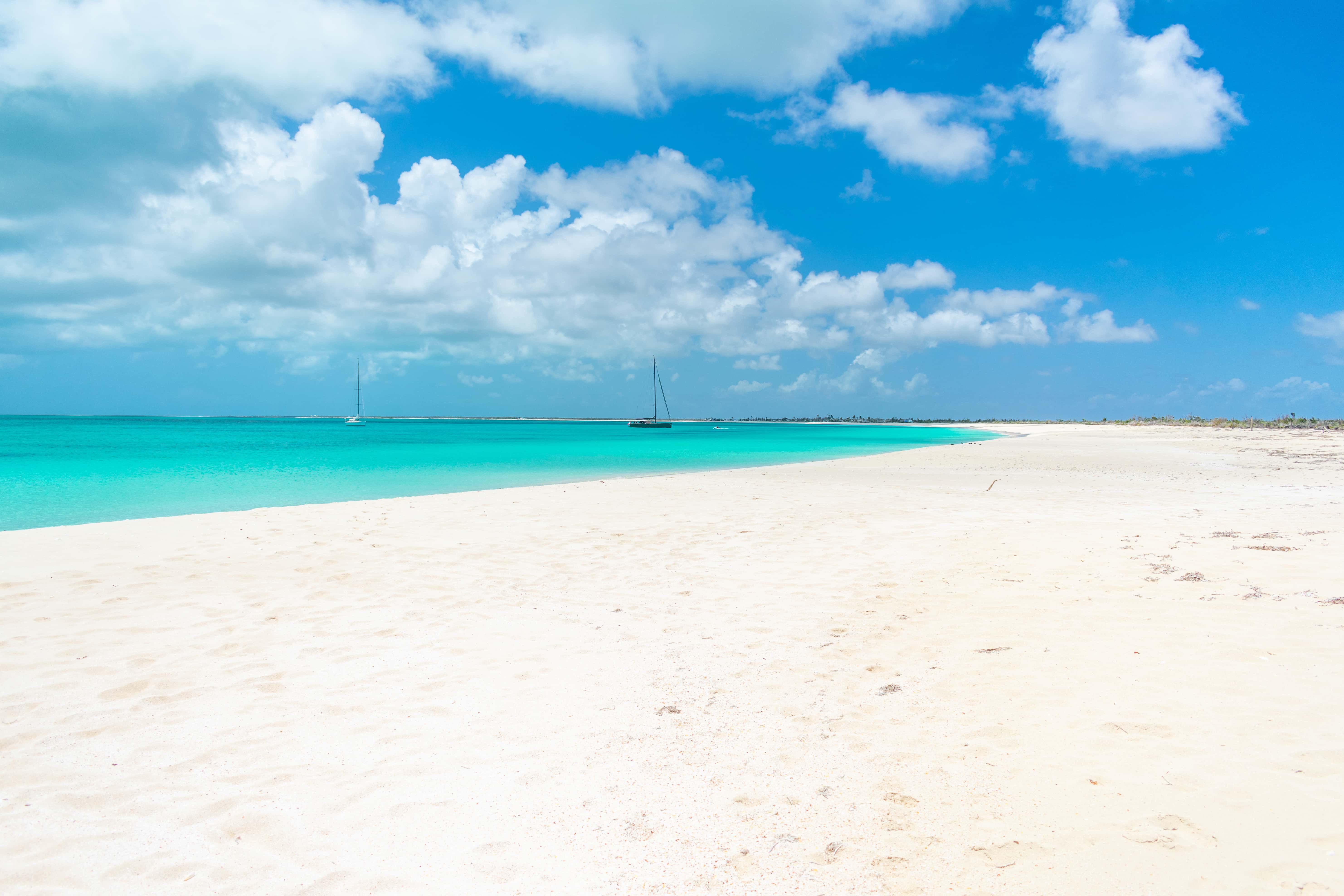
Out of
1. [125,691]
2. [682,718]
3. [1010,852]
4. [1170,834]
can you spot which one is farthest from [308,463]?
[1170,834]

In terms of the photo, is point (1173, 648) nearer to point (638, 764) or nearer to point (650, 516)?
point (638, 764)

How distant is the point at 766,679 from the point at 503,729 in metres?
2.06

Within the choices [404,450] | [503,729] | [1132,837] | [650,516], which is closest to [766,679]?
[503,729]

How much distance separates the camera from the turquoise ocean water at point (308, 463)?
19.7 metres

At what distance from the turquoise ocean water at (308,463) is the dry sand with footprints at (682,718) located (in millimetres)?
10535

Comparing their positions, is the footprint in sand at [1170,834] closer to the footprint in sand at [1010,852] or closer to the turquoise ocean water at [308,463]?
the footprint in sand at [1010,852]

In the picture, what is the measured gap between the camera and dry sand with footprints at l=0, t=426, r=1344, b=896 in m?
3.29

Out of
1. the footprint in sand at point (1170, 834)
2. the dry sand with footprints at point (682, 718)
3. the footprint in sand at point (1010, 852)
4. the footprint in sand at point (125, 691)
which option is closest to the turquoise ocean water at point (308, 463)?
the dry sand with footprints at point (682, 718)

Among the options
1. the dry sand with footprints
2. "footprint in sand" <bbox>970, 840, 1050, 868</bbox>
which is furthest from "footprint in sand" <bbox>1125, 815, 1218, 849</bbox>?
"footprint in sand" <bbox>970, 840, 1050, 868</bbox>

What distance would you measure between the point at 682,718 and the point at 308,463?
37.9m

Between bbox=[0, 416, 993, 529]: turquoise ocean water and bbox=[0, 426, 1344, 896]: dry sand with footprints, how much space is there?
34.6 ft

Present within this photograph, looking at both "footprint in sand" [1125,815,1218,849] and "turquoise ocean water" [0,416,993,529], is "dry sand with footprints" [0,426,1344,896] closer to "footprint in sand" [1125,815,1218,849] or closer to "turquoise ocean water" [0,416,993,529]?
"footprint in sand" [1125,815,1218,849]

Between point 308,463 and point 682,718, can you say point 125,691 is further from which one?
point 308,463

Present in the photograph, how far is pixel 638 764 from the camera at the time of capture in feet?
13.7
